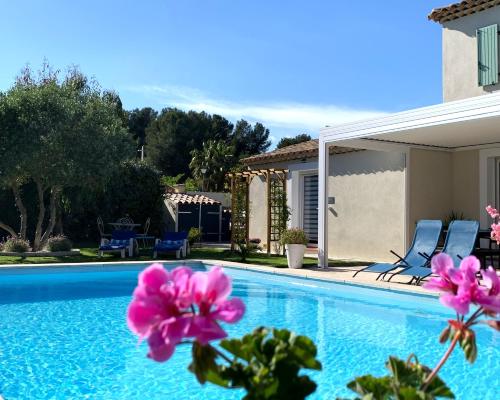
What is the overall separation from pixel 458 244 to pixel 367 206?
16.1ft

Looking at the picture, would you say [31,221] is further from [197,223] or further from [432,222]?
[432,222]

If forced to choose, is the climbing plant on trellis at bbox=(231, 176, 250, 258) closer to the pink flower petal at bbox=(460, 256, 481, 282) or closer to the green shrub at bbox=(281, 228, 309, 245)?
the green shrub at bbox=(281, 228, 309, 245)

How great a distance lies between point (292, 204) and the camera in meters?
17.6

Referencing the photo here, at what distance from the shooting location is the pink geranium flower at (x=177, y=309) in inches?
39.5

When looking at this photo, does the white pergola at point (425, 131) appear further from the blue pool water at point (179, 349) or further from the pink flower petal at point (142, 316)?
the pink flower petal at point (142, 316)

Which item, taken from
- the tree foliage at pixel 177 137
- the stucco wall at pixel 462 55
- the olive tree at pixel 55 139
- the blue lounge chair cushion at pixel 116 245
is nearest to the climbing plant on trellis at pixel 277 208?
the blue lounge chair cushion at pixel 116 245

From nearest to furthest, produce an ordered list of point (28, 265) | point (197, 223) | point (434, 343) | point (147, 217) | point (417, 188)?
A: point (434, 343) → point (28, 265) → point (417, 188) → point (147, 217) → point (197, 223)

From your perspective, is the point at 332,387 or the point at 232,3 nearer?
the point at 332,387

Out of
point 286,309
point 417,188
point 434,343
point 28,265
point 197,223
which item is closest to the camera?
point 434,343

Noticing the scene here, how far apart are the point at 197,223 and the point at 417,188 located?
43.6 ft

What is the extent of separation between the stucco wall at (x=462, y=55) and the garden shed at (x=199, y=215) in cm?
1379

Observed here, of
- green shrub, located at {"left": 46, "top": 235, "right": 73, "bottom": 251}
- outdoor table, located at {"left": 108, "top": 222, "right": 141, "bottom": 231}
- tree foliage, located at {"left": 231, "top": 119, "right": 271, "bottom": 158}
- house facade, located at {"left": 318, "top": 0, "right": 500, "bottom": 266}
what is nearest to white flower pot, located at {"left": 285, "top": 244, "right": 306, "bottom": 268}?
house facade, located at {"left": 318, "top": 0, "right": 500, "bottom": 266}

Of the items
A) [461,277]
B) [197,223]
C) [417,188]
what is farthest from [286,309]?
[197,223]

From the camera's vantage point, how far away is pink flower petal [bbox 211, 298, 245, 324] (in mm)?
1023
